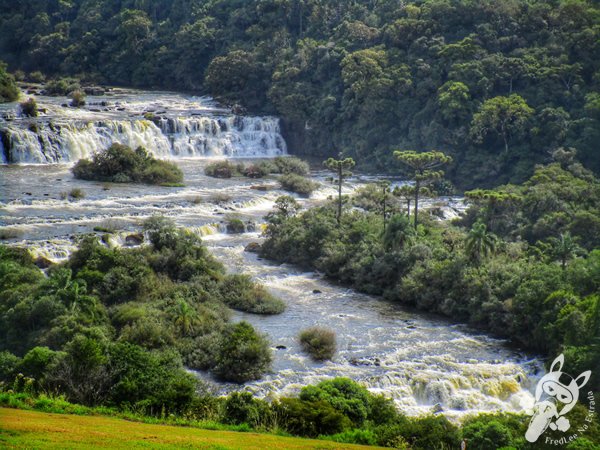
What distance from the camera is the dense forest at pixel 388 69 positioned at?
84875 mm

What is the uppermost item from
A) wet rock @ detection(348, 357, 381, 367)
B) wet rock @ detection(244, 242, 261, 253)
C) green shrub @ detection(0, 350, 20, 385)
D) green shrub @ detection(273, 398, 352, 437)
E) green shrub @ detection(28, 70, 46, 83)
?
green shrub @ detection(28, 70, 46, 83)

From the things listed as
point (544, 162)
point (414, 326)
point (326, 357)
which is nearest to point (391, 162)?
point (544, 162)

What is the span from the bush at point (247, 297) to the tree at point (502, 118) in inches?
1735

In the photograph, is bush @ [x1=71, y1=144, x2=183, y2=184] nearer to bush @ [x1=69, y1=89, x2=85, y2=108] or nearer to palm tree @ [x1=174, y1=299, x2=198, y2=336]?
bush @ [x1=69, y1=89, x2=85, y2=108]

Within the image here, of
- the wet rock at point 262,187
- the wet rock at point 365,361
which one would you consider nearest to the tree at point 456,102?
the wet rock at point 262,187

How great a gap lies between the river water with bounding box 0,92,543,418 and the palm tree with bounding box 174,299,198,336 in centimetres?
423

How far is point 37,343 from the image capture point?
37906 millimetres

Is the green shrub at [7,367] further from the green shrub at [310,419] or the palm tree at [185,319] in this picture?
the green shrub at [310,419]

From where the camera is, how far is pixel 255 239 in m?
63.5

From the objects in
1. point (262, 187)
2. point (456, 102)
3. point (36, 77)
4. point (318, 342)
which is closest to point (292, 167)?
point (262, 187)

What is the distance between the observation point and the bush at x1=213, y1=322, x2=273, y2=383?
3809 centimetres

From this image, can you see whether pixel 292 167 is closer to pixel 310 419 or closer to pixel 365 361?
pixel 365 361

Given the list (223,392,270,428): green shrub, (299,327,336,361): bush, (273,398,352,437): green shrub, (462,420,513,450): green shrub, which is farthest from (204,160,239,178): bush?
(462,420,513,450): green shrub

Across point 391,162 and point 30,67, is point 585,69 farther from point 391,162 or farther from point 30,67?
point 30,67
